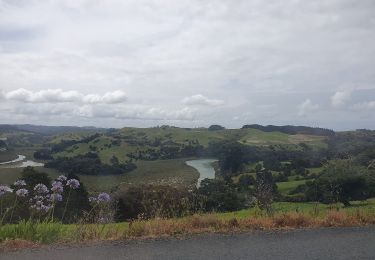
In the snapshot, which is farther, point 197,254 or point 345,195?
point 345,195

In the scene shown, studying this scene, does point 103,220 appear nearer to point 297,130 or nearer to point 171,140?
point 171,140

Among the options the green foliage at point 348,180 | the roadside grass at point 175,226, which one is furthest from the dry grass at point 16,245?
the green foliage at point 348,180

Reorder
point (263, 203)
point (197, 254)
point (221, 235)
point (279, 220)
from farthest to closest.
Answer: point (263, 203)
point (279, 220)
point (221, 235)
point (197, 254)

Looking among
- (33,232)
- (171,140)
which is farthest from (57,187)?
(171,140)

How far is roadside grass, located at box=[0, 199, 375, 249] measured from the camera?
825 cm

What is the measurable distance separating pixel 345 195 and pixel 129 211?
1374 cm

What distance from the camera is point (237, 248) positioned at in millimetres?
7645

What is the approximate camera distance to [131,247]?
7816mm

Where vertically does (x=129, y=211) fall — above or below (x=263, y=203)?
below

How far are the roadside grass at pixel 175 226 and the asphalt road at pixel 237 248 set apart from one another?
1.42ft

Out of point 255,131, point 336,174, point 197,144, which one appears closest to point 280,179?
point 336,174

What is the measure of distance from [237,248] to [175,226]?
165 cm

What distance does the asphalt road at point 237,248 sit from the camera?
7.16m

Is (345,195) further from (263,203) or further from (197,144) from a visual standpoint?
(197,144)
